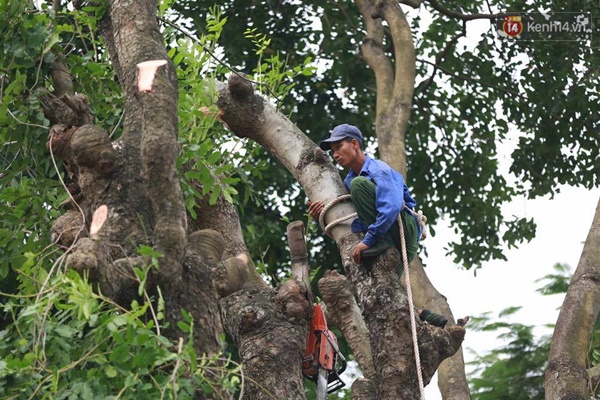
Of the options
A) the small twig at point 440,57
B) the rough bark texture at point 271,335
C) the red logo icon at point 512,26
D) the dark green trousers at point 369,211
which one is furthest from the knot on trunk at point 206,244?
the red logo icon at point 512,26

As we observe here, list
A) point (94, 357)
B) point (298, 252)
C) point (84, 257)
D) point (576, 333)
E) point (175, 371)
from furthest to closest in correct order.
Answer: point (576, 333) < point (298, 252) < point (84, 257) < point (94, 357) < point (175, 371)

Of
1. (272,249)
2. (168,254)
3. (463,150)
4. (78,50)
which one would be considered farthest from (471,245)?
(168,254)

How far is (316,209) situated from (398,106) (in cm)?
392

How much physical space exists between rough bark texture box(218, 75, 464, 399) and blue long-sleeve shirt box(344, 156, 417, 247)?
0.10m

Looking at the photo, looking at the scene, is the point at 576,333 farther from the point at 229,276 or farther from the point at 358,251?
the point at 229,276

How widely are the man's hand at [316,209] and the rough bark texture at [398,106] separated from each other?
264 centimetres

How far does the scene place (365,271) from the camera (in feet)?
18.7

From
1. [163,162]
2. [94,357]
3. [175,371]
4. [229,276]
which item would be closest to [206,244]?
[229,276]

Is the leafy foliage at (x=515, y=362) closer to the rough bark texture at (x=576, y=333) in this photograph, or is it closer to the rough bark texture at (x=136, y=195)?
the rough bark texture at (x=576, y=333)

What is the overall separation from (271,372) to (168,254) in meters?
1.28

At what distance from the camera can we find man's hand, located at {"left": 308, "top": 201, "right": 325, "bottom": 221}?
6129 millimetres

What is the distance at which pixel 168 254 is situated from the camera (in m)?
4.59

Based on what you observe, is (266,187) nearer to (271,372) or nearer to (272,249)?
(272,249)

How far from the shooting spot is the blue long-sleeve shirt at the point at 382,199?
573cm
